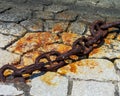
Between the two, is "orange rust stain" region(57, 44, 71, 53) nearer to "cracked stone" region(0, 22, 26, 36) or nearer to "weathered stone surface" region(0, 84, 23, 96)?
"cracked stone" region(0, 22, 26, 36)

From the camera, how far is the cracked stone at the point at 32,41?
313 cm

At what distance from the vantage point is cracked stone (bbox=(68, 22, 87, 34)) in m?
3.47

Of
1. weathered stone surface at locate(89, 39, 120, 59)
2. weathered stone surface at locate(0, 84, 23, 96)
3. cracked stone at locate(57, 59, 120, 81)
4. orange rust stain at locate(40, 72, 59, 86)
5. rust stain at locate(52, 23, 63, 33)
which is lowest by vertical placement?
weathered stone surface at locate(0, 84, 23, 96)

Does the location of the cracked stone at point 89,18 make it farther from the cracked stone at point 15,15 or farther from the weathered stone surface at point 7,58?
the weathered stone surface at point 7,58

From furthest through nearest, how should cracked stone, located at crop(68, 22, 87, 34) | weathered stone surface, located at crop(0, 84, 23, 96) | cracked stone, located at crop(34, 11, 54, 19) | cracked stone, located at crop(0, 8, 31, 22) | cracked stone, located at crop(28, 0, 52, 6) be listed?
1. cracked stone, located at crop(28, 0, 52, 6)
2. cracked stone, located at crop(34, 11, 54, 19)
3. cracked stone, located at crop(0, 8, 31, 22)
4. cracked stone, located at crop(68, 22, 87, 34)
5. weathered stone surface, located at crop(0, 84, 23, 96)

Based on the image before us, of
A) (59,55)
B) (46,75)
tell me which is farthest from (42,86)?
(59,55)

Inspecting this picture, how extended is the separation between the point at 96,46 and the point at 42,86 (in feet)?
2.65

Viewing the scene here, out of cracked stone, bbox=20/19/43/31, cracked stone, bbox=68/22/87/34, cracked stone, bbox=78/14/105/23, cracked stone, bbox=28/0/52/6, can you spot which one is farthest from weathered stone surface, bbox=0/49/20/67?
cracked stone, bbox=28/0/52/6

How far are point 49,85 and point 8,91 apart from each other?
1.10 ft

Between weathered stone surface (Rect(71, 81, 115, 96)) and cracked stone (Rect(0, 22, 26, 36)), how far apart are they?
966 mm

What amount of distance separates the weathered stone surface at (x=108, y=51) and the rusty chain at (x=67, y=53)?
5cm

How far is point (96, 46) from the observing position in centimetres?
321

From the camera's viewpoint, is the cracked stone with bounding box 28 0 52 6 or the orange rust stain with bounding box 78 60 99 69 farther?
the cracked stone with bounding box 28 0 52 6

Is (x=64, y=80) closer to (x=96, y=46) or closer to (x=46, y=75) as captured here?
(x=46, y=75)
